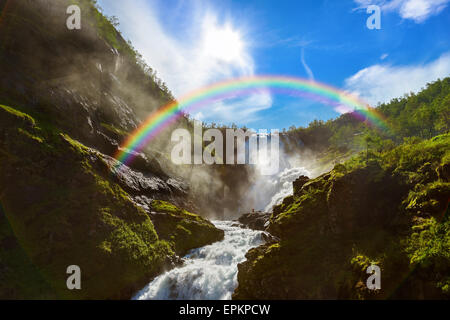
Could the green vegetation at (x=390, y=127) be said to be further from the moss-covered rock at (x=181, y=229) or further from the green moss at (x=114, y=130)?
the green moss at (x=114, y=130)

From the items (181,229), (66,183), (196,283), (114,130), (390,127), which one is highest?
(390,127)

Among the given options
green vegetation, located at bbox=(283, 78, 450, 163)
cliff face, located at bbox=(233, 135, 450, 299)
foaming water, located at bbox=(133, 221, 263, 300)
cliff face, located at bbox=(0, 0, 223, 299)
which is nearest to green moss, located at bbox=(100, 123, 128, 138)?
cliff face, located at bbox=(0, 0, 223, 299)

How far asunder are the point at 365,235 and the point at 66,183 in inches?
971

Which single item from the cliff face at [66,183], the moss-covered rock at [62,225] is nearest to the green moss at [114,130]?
the cliff face at [66,183]

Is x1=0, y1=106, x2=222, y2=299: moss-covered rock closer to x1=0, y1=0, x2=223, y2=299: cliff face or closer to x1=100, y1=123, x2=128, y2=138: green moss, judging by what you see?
x1=0, y1=0, x2=223, y2=299: cliff face

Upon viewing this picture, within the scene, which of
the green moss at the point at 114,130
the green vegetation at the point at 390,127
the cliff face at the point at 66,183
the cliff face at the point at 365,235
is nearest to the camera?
the cliff face at the point at 365,235

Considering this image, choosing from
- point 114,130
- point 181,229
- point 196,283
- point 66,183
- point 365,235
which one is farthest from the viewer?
point 114,130

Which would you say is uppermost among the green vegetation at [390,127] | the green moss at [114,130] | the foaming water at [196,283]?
the green vegetation at [390,127]

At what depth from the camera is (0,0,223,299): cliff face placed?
17.6m

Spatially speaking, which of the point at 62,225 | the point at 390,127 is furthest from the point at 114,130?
the point at 390,127

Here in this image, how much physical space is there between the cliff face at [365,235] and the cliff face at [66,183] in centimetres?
1072

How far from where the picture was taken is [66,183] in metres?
21.5

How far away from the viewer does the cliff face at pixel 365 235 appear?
12.6m

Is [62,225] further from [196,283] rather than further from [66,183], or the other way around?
[196,283]
